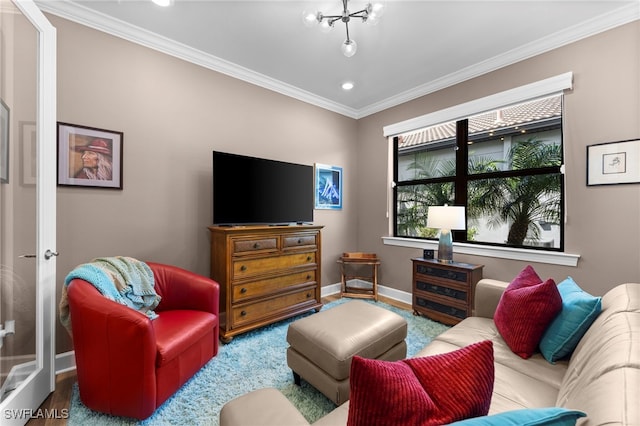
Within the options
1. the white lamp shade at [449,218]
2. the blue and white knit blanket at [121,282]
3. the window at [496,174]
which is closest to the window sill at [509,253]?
the window at [496,174]

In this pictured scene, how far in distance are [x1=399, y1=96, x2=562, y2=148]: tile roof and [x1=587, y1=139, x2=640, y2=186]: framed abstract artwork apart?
0.55 m

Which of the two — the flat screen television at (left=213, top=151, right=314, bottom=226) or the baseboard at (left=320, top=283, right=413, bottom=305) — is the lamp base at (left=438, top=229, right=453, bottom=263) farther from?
the flat screen television at (left=213, top=151, right=314, bottom=226)

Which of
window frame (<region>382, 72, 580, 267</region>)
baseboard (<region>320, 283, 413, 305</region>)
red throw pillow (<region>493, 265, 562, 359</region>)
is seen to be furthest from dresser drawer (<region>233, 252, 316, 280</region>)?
red throw pillow (<region>493, 265, 562, 359</region>)

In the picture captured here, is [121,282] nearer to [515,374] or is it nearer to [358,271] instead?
[515,374]

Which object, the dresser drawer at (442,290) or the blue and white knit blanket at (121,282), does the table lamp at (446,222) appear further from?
the blue and white knit blanket at (121,282)

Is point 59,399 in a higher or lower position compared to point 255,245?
lower

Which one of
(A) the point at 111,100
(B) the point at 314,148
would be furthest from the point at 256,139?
(A) the point at 111,100

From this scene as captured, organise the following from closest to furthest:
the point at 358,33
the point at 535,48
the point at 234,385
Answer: the point at 234,385 < the point at 358,33 < the point at 535,48

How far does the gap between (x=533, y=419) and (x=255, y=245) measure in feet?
7.74

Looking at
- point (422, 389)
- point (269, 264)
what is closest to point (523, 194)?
point (269, 264)

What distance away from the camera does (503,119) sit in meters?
2.91

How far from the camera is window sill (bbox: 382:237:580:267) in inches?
94.1

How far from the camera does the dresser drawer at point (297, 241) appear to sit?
287 cm

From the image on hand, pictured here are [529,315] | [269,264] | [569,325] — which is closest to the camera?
[569,325]
